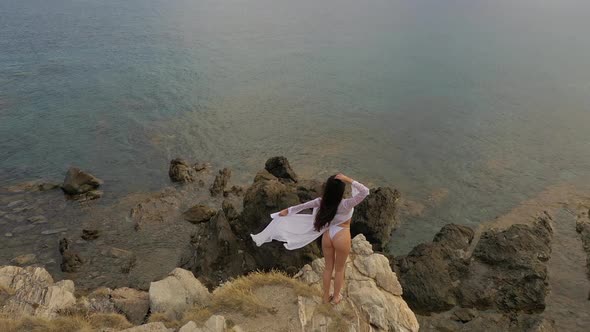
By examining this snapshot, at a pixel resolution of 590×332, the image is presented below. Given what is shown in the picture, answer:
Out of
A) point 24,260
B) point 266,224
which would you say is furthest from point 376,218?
point 24,260

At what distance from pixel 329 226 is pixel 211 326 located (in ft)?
13.7

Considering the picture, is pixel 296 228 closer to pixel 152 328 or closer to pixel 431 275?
pixel 152 328

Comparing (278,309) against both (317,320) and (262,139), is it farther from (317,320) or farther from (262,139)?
(262,139)

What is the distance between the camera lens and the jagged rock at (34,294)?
13499 mm

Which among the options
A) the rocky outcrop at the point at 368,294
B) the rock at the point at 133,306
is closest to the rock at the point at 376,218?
the rocky outcrop at the point at 368,294

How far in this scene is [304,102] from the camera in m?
48.8

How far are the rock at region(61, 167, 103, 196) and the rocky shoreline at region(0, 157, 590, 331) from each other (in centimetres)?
7

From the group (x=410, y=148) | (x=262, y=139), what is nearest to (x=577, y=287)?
(x=410, y=148)

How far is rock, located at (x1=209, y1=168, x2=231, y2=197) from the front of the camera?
94.8 feet

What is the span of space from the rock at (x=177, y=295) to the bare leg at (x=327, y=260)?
3.79 metres

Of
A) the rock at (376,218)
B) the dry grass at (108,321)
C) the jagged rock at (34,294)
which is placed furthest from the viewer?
the rock at (376,218)

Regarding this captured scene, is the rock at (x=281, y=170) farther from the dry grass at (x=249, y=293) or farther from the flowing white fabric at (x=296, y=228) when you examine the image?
the flowing white fabric at (x=296, y=228)

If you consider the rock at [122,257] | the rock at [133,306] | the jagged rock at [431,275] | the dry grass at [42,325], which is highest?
the dry grass at [42,325]

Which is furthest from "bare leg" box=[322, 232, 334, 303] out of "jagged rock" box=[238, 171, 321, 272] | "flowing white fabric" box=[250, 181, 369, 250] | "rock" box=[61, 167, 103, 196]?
"rock" box=[61, 167, 103, 196]
